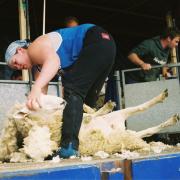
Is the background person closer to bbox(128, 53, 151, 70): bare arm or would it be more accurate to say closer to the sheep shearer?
bbox(128, 53, 151, 70): bare arm

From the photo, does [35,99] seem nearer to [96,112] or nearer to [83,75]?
[83,75]

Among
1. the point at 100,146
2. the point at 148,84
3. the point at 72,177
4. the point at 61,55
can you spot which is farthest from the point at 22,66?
the point at 148,84

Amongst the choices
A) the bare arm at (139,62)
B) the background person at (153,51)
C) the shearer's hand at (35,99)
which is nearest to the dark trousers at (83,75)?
the shearer's hand at (35,99)

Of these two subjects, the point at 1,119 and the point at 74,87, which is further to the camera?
the point at 1,119

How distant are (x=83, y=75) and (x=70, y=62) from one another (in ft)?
0.71

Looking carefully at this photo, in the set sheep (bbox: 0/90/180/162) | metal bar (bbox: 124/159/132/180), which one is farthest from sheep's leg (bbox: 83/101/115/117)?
metal bar (bbox: 124/159/132/180)

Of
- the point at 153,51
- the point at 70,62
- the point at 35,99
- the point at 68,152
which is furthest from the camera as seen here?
the point at 153,51

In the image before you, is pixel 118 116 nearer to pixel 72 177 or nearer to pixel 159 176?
pixel 159 176

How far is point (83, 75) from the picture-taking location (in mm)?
2963

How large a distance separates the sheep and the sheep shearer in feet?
0.39

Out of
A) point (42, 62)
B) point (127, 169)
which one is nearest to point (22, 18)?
point (42, 62)

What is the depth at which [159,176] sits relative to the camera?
200 centimetres

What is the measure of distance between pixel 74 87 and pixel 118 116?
3.02ft

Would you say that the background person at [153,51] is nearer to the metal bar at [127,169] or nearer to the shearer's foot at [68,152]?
the shearer's foot at [68,152]
